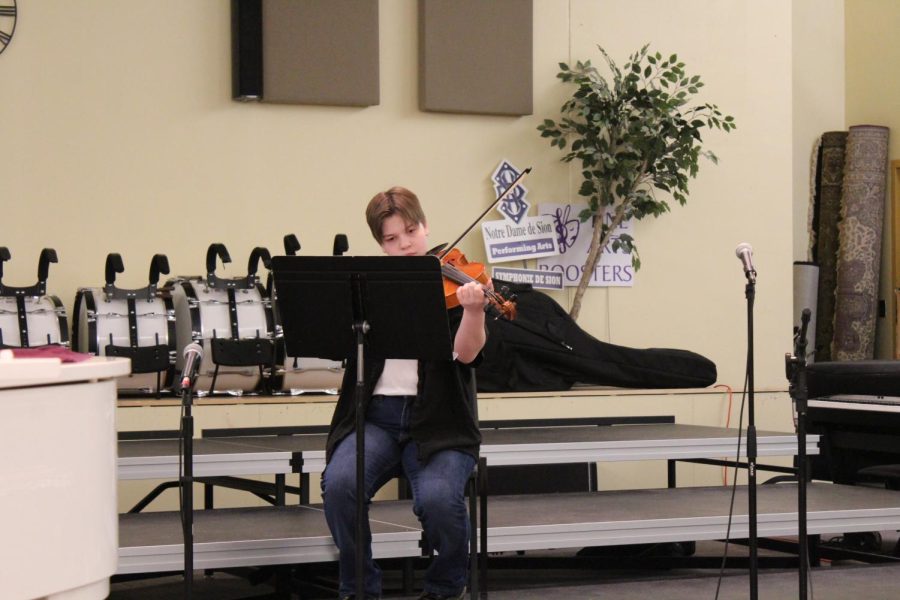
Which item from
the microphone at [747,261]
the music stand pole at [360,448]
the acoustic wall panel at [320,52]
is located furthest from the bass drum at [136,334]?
the microphone at [747,261]

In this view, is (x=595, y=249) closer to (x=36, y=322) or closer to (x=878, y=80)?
(x=36, y=322)

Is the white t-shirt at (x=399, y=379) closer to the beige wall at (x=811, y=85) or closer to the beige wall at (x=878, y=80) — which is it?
the beige wall at (x=811, y=85)

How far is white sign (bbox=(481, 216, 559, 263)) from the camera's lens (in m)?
6.72

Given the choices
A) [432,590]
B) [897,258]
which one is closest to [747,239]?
[897,258]

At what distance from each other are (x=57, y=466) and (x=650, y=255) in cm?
519

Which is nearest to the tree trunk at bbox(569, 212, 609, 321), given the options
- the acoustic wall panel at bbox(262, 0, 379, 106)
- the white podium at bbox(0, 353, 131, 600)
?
the acoustic wall panel at bbox(262, 0, 379, 106)

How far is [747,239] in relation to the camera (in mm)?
7242

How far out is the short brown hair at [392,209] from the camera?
3.42m

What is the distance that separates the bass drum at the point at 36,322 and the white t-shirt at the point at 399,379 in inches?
93.7

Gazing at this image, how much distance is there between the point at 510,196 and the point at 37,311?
256 cm

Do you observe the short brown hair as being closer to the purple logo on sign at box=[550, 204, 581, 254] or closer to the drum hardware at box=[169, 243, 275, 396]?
the drum hardware at box=[169, 243, 275, 396]

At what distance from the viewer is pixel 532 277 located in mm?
6797

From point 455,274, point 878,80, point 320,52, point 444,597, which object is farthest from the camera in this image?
point 878,80

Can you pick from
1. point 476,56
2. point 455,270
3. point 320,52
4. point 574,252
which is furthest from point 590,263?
point 455,270
